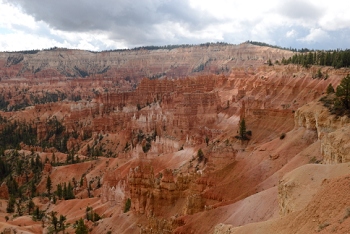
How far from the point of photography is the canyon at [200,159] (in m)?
18.9

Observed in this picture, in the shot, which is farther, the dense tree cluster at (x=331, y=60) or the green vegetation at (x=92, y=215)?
the dense tree cluster at (x=331, y=60)

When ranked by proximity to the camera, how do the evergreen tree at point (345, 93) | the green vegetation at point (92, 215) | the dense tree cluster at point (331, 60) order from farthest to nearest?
the dense tree cluster at point (331, 60) < the green vegetation at point (92, 215) < the evergreen tree at point (345, 93)

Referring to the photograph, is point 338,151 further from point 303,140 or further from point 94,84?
point 94,84

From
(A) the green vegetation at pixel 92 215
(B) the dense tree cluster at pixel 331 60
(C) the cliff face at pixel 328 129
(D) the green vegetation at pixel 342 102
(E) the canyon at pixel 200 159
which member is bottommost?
(A) the green vegetation at pixel 92 215

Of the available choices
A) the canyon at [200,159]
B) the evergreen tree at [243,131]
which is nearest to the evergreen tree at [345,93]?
the canyon at [200,159]

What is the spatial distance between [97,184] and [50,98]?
124104 millimetres

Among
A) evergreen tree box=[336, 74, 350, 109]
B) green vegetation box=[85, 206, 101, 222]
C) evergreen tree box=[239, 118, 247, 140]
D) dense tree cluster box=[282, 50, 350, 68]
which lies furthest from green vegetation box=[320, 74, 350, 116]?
dense tree cluster box=[282, 50, 350, 68]

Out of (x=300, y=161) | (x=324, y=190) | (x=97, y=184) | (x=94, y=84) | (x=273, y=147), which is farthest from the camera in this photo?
(x=94, y=84)

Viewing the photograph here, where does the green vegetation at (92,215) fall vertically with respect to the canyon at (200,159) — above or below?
below

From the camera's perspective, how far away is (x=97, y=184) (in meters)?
62.8

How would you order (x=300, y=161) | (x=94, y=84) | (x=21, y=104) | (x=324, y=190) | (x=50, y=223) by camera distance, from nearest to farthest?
(x=324, y=190), (x=300, y=161), (x=50, y=223), (x=21, y=104), (x=94, y=84)

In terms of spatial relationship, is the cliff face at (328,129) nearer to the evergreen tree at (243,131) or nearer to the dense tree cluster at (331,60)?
the evergreen tree at (243,131)

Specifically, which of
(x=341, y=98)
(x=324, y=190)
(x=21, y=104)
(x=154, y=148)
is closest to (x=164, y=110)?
(x=154, y=148)

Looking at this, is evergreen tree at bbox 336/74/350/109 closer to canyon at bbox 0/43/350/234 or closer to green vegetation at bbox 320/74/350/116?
green vegetation at bbox 320/74/350/116
